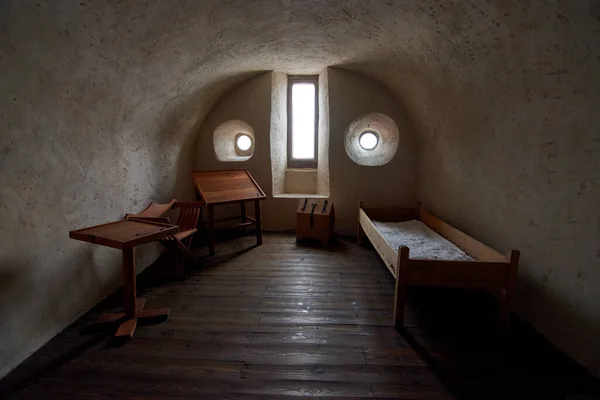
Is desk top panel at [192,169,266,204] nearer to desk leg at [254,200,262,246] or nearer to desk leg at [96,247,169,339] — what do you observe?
desk leg at [254,200,262,246]

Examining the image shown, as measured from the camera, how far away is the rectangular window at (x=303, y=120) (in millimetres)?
5645

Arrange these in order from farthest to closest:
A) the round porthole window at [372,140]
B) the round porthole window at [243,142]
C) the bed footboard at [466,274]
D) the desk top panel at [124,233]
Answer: the round porthole window at [243,142] → the round porthole window at [372,140] → the bed footboard at [466,274] → the desk top panel at [124,233]

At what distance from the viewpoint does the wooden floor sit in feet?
6.04

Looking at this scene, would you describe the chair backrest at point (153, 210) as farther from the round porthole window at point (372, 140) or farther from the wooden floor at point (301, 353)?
the round porthole window at point (372, 140)

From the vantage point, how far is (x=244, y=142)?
5.91 m

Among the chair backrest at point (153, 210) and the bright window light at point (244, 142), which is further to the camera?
the bright window light at point (244, 142)

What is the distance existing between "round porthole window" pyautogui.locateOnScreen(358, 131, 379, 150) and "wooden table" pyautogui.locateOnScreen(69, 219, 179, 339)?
13.1 ft

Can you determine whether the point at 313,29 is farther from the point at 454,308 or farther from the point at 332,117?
the point at 454,308

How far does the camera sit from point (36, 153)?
2133 mm

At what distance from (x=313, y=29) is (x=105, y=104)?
2233 mm

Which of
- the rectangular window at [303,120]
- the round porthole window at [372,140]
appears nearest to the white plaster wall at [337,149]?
the round porthole window at [372,140]

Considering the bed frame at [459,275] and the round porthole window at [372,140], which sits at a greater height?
the round porthole window at [372,140]

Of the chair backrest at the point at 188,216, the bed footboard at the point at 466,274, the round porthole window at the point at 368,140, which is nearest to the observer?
the bed footboard at the point at 466,274

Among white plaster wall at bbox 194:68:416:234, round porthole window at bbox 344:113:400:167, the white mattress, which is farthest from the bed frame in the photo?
round porthole window at bbox 344:113:400:167
